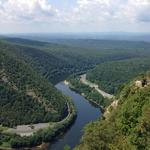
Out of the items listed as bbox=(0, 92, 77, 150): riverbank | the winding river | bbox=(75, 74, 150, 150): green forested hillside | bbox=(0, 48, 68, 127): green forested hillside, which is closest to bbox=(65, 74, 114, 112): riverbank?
the winding river

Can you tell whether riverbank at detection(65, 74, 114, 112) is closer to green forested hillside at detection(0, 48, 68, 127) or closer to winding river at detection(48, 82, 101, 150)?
winding river at detection(48, 82, 101, 150)

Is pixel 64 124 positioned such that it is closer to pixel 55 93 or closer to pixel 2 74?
pixel 55 93

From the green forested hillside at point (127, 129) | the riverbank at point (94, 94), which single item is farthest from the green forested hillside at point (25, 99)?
the green forested hillside at point (127, 129)

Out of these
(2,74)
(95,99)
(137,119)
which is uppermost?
(137,119)

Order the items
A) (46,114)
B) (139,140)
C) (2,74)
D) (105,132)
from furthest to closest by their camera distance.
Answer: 1. (2,74)
2. (46,114)
3. (105,132)
4. (139,140)

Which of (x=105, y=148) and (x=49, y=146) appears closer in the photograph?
(x=105, y=148)

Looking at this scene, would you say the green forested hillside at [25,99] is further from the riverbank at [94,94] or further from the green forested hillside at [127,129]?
the green forested hillside at [127,129]

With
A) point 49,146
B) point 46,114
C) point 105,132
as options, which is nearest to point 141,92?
point 105,132
